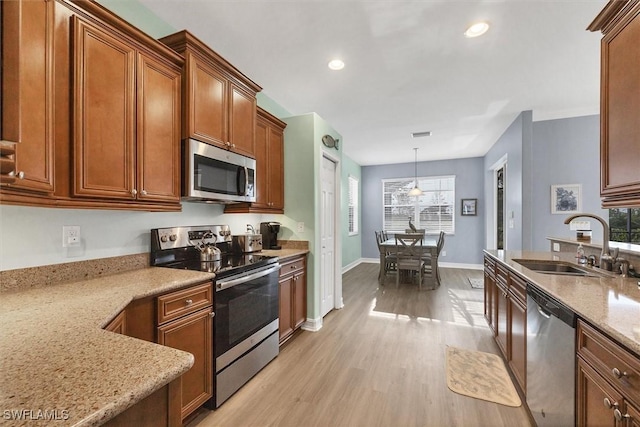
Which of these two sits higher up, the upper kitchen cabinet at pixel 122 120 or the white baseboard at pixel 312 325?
the upper kitchen cabinet at pixel 122 120

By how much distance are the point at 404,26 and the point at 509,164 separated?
357cm

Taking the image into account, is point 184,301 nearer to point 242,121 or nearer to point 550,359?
point 242,121

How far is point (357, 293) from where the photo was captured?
A: 460cm

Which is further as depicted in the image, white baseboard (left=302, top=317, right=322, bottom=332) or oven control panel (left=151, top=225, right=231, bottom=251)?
white baseboard (left=302, top=317, right=322, bottom=332)

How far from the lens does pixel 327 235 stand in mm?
3531

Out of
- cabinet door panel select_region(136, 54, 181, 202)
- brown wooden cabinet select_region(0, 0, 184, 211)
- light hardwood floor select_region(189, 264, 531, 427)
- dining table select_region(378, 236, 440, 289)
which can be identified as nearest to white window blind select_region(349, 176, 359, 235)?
dining table select_region(378, 236, 440, 289)

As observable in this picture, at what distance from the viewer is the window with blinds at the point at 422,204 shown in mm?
7035

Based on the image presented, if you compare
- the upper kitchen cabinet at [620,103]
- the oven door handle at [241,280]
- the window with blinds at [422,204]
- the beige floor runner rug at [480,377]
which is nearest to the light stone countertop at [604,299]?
the upper kitchen cabinet at [620,103]

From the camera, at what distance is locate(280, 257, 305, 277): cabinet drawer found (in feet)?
8.86

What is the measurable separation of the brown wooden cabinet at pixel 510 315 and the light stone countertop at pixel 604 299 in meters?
0.18

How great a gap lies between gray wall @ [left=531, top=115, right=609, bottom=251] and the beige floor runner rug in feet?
8.23

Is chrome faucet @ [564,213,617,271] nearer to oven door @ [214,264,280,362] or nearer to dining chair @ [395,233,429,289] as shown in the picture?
oven door @ [214,264,280,362]

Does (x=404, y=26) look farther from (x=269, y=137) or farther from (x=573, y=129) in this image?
(x=573, y=129)

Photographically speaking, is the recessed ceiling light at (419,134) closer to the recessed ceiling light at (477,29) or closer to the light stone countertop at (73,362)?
the recessed ceiling light at (477,29)
